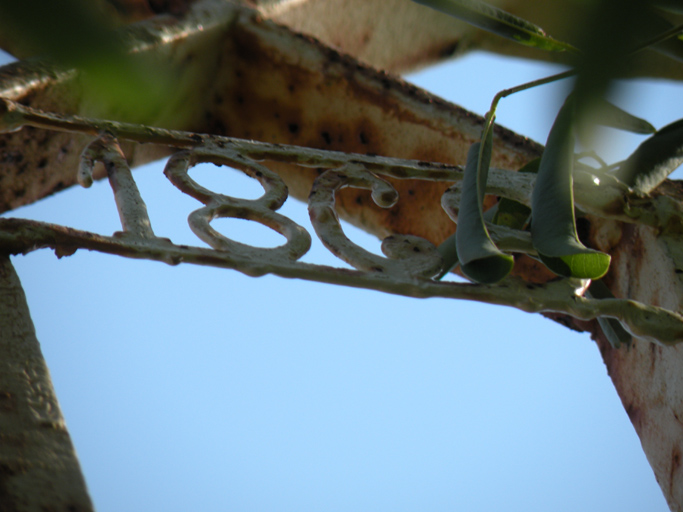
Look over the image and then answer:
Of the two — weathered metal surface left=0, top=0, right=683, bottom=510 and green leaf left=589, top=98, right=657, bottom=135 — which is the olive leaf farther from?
weathered metal surface left=0, top=0, right=683, bottom=510

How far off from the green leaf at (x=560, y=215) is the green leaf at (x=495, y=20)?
0.09 metres

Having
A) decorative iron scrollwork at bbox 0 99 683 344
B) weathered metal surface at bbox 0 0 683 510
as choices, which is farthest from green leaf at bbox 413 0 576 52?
weathered metal surface at bbox 0 0 683 510

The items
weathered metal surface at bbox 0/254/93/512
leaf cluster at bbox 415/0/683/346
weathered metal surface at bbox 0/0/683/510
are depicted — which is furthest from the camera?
weathered metal surface at bbox 0/0/683/510

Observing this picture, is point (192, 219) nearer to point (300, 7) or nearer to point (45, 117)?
point (45, 117)

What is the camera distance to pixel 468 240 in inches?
21.7

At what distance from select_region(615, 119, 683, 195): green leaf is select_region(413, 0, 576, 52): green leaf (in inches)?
6.5

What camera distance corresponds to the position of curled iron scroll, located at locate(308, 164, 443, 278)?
68cm

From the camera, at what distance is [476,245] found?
537mm

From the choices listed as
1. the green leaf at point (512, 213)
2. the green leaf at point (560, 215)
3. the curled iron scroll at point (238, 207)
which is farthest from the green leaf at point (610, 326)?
the curled iron scroll at point (238, 207)

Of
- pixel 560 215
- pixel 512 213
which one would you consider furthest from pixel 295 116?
pixel 560 215

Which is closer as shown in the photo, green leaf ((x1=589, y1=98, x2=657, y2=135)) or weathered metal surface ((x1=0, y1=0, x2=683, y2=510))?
green leaf ((x1=589, y1=98, x2=657, y2=135))

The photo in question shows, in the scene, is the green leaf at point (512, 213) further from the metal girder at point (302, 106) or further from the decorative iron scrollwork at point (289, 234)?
the metal girder at point (302, 106)

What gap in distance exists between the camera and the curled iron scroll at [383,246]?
0.68 m

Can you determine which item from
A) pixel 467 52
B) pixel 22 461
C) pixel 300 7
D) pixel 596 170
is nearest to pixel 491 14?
pixel 596 170
